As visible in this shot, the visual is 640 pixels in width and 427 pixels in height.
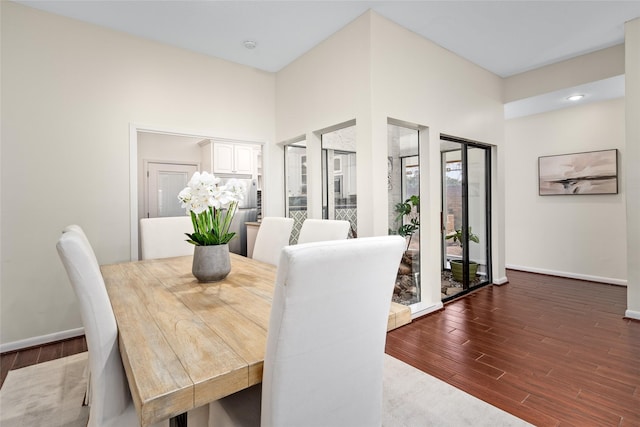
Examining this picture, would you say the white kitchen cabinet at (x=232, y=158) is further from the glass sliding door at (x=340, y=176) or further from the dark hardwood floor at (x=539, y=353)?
the dark hardwood floor at (x=539, y=353)

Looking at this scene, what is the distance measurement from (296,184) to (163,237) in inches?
70.6

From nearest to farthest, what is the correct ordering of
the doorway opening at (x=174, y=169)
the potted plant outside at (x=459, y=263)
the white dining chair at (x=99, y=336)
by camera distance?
the white dining chair at (x=99, y=336) → the potted plant outside at (x=459, y=263) → the doorway opening at (x=174, y=169)

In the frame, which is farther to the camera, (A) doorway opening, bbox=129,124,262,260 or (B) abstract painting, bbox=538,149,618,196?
(A) doorway opening, bbox=129,124,262,260

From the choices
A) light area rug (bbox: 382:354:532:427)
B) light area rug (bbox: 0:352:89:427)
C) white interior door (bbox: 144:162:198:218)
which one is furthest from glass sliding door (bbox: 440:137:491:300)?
white interior door (bbox: 144:162:198:218)

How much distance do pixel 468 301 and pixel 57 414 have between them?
3.79 m

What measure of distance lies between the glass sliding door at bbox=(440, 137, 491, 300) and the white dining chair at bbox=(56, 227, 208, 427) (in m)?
3.34

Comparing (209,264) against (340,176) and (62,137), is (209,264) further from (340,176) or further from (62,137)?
(62,137)

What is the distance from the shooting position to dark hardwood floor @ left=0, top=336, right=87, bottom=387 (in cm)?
236

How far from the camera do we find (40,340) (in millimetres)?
2686

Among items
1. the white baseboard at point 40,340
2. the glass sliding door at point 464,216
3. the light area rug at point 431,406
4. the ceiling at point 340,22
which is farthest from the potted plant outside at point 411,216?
the white baseboard at point 40,340

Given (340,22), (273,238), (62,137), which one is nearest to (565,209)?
(340,22)

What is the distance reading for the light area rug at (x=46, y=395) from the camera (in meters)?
1.75

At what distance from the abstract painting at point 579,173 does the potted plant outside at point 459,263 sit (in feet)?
5.73

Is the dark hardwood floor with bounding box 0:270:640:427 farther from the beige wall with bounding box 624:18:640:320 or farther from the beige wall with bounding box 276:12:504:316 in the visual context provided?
the beige wall with bounding box 276:12:504:316
